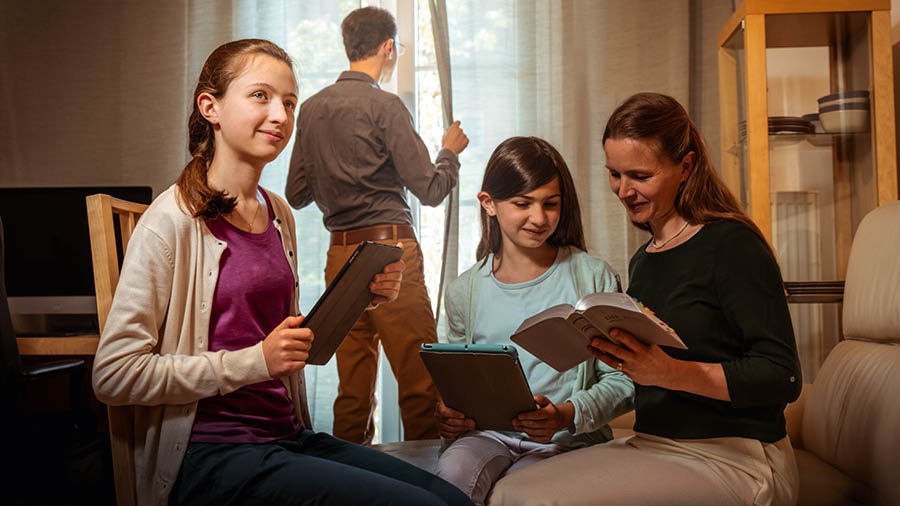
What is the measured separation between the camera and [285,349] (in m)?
1.06

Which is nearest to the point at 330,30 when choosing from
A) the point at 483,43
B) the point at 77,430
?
the point at 483,43

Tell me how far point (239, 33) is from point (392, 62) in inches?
33.4

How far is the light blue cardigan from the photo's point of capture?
1.44 m

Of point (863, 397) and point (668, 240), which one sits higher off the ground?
point (668, 240)

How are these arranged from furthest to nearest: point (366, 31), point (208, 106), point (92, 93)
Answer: point (92, 93) < point (366, 31) < point (208, 106)

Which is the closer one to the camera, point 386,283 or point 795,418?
point 386,283

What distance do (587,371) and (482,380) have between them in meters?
0.35

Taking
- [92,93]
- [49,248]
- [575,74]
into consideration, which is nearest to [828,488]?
[575,74]

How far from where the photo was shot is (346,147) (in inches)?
95.3

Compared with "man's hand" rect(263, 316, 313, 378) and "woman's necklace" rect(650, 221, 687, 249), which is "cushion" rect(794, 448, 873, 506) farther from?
"man's hand" rect(263, 316, 313, 378)

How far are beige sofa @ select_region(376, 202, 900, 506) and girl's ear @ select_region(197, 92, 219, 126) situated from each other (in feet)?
2.94

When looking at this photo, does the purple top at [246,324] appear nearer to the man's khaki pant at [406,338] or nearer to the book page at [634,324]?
the book page at [634,324]

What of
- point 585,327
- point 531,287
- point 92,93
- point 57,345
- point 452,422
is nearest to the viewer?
point 585,327

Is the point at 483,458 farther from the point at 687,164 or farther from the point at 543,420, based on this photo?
the point at 687,164
